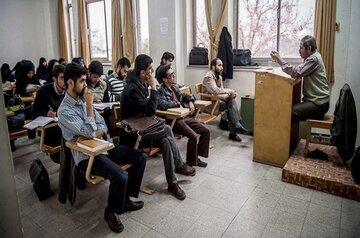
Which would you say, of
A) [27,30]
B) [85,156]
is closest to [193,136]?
[85,156]

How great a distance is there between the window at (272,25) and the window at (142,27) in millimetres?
2076

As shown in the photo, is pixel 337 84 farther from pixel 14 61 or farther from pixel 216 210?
pixel 14 61

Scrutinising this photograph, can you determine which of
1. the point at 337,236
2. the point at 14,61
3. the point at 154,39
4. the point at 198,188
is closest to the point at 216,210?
the point at 198,188

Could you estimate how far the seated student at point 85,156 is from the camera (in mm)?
1979

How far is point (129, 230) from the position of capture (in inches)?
79.4

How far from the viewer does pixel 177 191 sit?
2465mm

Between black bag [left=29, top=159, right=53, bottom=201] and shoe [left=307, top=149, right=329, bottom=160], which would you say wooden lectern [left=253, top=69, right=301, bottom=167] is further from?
black bag [left=29, top=159, right=53, bottom=201]

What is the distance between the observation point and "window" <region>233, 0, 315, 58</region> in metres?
4.07

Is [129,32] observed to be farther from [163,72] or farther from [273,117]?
[273,117]

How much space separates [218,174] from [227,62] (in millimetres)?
2258

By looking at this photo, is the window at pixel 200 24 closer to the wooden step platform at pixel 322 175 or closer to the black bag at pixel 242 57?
the black bag at pixel 242 57

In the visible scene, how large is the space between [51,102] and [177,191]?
5.15 feet

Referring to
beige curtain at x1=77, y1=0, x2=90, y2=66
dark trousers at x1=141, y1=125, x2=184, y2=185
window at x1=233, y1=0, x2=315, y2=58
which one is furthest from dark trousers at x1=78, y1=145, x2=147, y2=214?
beige curtain at x1=77, y1=0, x2=90, y2=66

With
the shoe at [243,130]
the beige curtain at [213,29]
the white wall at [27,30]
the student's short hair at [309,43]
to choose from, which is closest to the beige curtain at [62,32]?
the white wall at [27,30]
